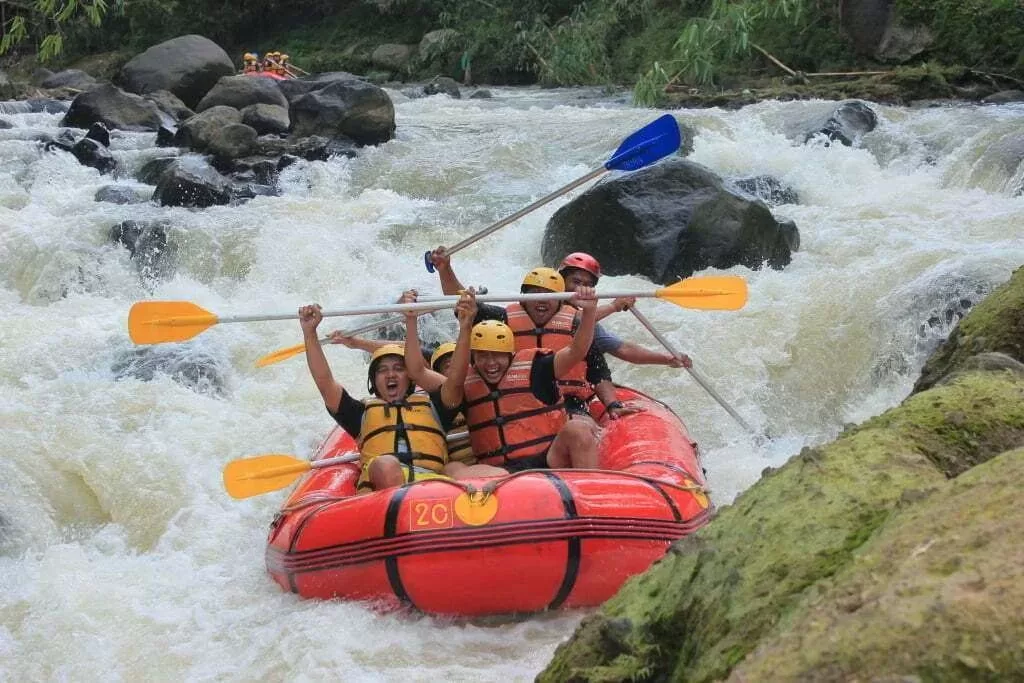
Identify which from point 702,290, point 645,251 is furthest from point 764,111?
point 702,290

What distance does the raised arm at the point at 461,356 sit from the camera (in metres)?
3.78

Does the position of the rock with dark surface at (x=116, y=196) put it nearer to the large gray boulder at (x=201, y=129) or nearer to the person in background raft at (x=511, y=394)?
the large gray boulder at (x=201, y=129)

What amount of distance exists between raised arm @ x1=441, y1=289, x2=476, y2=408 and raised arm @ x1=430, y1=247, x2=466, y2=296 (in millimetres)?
871

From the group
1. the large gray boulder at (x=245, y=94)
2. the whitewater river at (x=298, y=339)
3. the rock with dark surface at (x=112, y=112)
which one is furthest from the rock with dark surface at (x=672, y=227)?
the rock with dark surface at (x=112, y=112)

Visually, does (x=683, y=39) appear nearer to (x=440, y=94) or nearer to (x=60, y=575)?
(x=60, y=575)

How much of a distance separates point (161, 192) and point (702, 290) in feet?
18.7

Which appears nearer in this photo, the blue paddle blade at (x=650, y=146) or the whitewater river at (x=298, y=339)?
the whitewater river at (x=298, y=339)

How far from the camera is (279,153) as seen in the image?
1013 cm

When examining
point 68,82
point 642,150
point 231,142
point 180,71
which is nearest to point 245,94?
point 231,142

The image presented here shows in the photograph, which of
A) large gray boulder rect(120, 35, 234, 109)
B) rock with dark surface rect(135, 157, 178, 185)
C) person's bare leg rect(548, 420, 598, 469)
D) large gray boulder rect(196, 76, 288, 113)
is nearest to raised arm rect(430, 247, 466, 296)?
person's bare leg rect(548, 420, 598, 469)

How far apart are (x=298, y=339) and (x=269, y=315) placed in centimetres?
243

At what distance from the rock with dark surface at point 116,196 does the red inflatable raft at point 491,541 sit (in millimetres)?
5944

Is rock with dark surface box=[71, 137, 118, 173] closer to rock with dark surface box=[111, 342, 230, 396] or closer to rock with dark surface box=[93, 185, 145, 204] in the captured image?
rock with dark surface box=[93, 185, 145, 204]

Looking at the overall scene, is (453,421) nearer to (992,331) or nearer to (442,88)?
(992,331)
